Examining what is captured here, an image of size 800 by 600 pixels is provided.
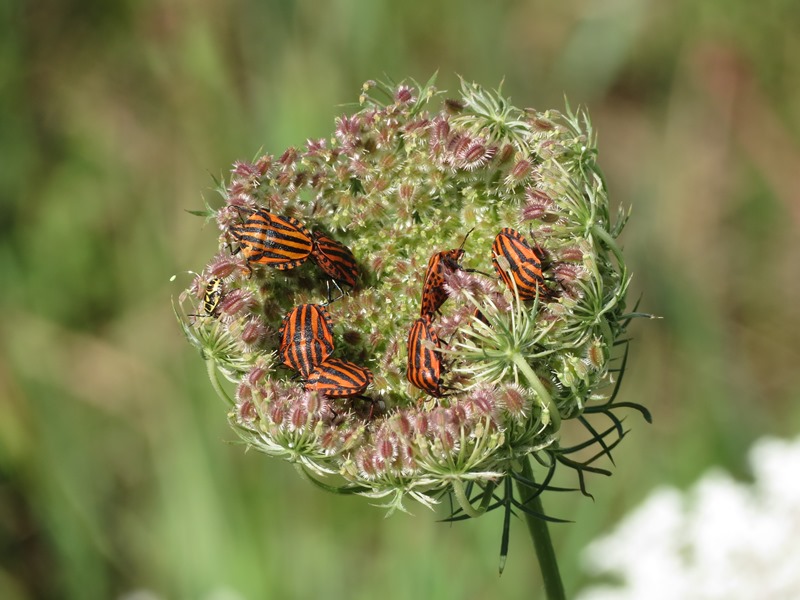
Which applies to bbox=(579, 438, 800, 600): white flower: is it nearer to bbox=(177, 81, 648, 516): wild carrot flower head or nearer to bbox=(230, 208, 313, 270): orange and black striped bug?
bbox=(177, 81, 648, 516): wild carrot flower head

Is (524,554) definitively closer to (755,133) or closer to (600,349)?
(600,349)

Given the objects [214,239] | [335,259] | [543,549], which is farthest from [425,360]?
[214,239]

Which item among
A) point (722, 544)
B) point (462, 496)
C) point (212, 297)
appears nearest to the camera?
point (462, 496)

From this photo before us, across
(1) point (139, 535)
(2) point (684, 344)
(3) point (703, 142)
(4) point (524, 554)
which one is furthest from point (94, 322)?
(3) point (703, 142)

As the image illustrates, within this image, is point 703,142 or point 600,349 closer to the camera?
point 600,349

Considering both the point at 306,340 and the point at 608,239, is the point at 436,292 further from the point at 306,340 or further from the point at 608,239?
the point at 608,239

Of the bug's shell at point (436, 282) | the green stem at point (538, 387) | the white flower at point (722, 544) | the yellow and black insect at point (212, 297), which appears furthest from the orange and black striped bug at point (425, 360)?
the white flower at point (722, 544)
